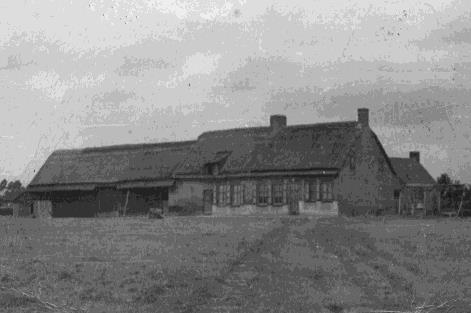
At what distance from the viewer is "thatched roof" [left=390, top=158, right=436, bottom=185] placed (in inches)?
2733

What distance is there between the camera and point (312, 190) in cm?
4784

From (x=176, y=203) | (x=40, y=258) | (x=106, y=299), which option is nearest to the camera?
(x=106, y=299)

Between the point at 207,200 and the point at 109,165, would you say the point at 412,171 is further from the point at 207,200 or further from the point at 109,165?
the point at 109,165

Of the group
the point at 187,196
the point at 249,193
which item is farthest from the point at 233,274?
the point at 187,196

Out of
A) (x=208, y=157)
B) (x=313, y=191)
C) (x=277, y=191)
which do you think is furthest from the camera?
(x=208, y=157)

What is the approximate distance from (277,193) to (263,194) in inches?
39.9

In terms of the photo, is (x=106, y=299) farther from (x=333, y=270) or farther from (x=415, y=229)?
(x=415, y=229)

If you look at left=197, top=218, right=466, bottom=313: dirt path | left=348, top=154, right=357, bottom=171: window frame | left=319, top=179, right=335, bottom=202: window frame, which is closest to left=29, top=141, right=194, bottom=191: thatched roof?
left=319, top=179, right=335, bottom=202: window frame

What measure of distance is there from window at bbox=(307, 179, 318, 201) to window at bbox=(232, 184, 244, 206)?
522cm

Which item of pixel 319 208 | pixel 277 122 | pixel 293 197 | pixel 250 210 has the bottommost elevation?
pixel 250 210

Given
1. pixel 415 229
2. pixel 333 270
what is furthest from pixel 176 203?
pixel 333 270

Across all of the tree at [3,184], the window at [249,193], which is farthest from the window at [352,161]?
the tree at [3,184]

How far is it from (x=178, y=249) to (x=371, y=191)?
1294 inches

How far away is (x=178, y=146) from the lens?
5944cm
